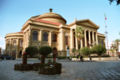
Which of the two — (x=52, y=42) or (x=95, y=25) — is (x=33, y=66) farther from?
(x=95, y=25)

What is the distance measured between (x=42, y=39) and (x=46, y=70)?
33121 mm

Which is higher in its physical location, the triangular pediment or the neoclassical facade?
the triangular pediment

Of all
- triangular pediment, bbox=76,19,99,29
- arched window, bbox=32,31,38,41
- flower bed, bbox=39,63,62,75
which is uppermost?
triangular pediment, bbox=76,19,99,29

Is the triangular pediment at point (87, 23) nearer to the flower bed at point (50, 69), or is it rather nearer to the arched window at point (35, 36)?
the arched window at point (35, 36)

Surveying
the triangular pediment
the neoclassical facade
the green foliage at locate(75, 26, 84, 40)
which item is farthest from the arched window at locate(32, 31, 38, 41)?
the triangular pediment

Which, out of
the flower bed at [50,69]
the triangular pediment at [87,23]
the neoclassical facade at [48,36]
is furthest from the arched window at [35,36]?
the flower bed at [50,69]

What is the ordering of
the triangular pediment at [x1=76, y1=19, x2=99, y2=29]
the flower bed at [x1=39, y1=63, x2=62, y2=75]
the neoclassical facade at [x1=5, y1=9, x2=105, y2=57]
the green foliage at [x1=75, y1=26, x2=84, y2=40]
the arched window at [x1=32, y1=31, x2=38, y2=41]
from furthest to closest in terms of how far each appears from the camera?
the triangular pediment at [x1=76, y1=19, x2=99, y2=29] → the neoclassical facade at [x1=5, y1=9, x2=105, y2=57] → the arched window at [x1=32, y1=31, x2=38, y2=41] → the green foliage at [x1=75, y1=26, x2=84, y2=40] → the flower bed at [x1=39, y1=63, x2=62, y2=75]

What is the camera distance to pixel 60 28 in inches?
1677

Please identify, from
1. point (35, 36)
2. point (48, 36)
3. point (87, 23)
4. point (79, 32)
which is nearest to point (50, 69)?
point (79, 32)

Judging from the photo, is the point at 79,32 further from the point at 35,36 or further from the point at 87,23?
the point at 35,36

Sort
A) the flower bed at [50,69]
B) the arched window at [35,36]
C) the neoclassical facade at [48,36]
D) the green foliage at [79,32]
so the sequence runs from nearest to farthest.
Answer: the flower bed at [50,69] → the green foliage at [79,32] → the arched window at [35,36] → the neoclassical facade at [48,36]

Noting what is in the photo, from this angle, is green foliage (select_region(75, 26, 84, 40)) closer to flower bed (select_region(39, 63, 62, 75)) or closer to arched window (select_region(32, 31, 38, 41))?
arched window (select_region(32, 31, 38, 41))

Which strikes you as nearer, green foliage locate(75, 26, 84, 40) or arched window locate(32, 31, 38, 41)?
green foliage locate(75, 26, 84, 40)

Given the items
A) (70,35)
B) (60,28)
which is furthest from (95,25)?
(60,28)
